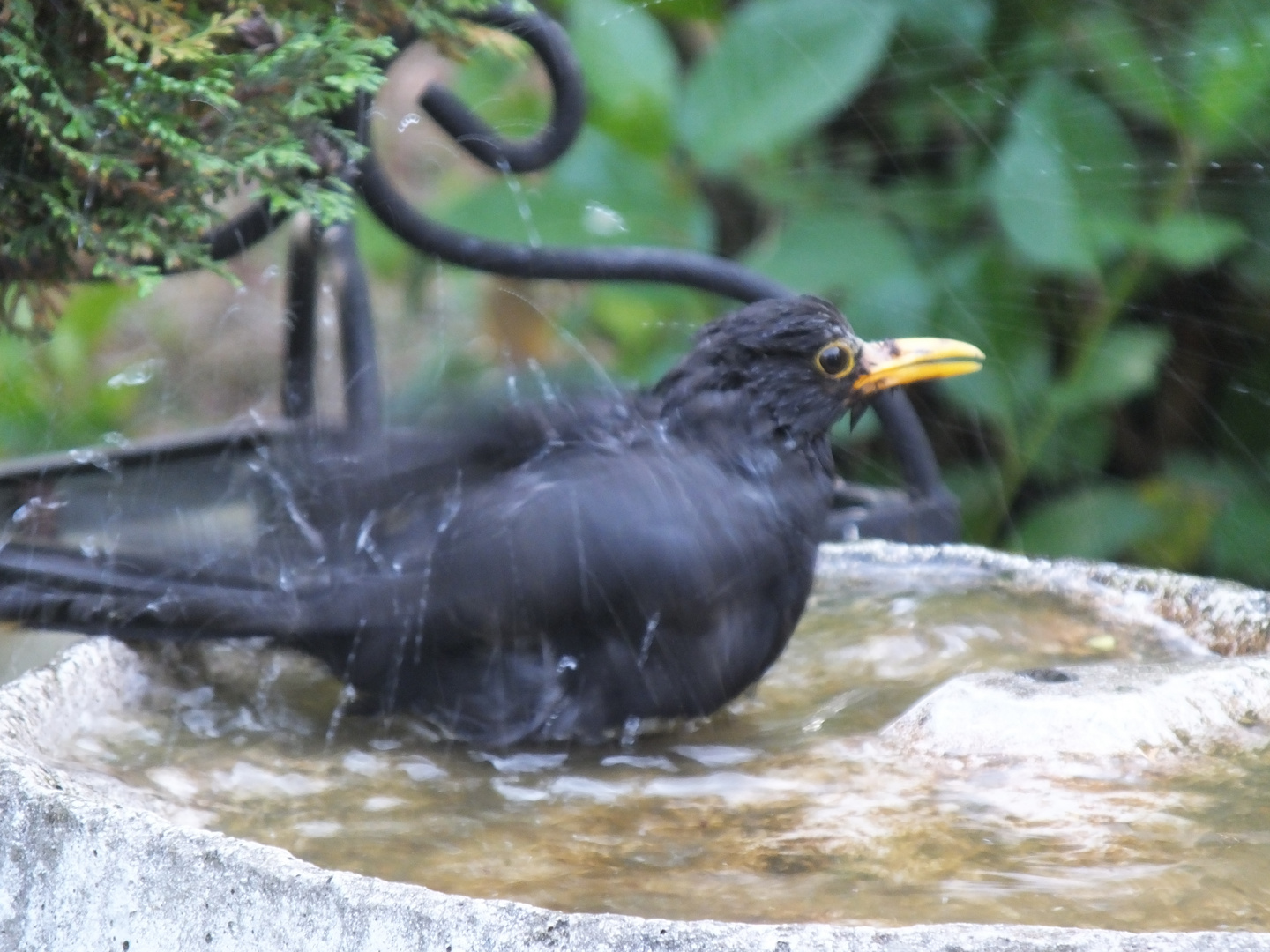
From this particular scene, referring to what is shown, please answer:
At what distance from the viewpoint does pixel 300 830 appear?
5.96 feet

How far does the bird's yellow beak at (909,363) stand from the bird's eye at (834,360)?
0.11 ft

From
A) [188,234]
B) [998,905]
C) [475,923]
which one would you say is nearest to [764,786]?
[998,905]

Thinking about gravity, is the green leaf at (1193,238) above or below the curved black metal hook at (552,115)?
below

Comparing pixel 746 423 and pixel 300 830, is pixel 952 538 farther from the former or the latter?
pixel 300 830

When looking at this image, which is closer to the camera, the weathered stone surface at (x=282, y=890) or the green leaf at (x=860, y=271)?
the weathered stone surface at (x=282, y=890)

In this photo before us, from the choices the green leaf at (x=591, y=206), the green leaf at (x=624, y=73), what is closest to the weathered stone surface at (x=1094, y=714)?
the green leaf at (x=591, y=206)

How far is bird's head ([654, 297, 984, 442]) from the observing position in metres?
2.42

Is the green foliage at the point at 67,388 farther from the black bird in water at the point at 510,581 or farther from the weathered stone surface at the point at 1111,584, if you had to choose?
the weathered stone surface at the point at 1111,584

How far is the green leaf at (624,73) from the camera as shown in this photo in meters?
3.89

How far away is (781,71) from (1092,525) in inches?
52.1

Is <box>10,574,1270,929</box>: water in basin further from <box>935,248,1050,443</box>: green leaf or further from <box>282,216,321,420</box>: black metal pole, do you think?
<box>935,248,1050,443</box>: green leaf

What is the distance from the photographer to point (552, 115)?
3.00 meters

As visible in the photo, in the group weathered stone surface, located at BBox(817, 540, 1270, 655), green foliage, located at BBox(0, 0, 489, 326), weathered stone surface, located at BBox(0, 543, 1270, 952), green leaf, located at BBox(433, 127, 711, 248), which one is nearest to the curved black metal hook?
green leaf, located at BBox(433, 127, 711, 248)

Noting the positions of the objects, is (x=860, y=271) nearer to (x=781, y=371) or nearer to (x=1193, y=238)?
(x=1193, y=238)
